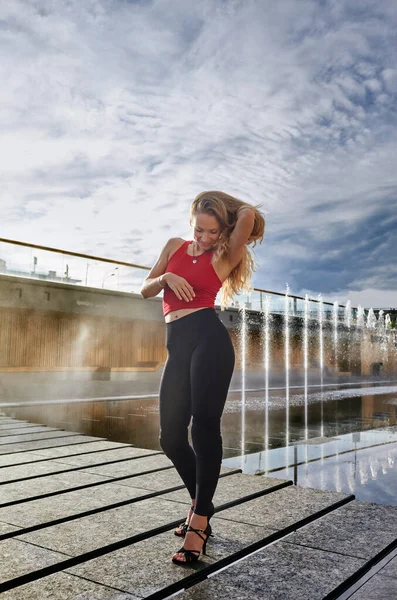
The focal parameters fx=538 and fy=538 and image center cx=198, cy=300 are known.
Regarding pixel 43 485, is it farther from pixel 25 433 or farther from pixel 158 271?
pixel 25 433

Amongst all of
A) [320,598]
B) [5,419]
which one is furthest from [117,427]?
[320,598]

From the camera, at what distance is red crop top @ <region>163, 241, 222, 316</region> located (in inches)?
103

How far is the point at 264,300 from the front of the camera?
19.9 meters

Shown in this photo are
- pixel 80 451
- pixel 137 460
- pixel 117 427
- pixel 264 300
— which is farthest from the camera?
pixel 264 300

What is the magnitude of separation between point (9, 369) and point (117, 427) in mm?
7658

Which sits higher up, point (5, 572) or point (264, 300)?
point (264, 300)

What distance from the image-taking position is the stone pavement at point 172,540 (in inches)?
84.1

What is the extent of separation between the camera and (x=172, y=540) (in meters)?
2.70

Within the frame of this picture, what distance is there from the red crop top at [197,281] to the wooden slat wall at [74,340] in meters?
12.3

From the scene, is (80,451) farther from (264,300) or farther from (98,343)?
(264,300)

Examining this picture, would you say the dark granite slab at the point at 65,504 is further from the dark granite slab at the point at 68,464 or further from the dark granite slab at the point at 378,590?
the dark granite slab at the point at 378,590

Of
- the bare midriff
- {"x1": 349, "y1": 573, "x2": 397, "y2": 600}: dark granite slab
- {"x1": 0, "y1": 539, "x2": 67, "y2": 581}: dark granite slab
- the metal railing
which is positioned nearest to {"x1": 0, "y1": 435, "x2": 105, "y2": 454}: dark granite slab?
{"x1": 0, "y1": 539, "x2": 67, "y2": 581}: dark granite slab

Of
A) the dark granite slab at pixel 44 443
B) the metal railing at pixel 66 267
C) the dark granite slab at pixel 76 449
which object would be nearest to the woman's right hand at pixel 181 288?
the dark granite slab at pixel 76 449

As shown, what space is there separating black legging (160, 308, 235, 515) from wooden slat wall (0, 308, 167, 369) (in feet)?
40.4
